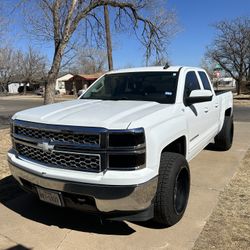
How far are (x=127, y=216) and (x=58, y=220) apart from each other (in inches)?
45.6

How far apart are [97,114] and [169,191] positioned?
A: 1092mm

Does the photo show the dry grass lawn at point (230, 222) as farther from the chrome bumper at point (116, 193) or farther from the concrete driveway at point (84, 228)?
the chrome bumper at point (116, 193)

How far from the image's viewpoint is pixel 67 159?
356 cm

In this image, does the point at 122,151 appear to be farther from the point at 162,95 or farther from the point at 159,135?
the point at 162,95

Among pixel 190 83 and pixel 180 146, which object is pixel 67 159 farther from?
pixel 190 83

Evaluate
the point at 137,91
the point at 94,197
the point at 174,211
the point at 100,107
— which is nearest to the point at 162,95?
→ the point at 137,91

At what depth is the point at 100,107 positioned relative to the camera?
4.22 m

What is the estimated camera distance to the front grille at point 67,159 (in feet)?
11.2

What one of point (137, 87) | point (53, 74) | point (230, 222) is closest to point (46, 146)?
point (137, 87)

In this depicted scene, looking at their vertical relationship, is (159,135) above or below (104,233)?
above

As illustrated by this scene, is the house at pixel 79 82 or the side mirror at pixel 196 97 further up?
the side mirror at pixel 196 97

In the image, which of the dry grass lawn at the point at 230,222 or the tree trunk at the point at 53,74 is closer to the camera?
the dry grass lawn at the point at 230,222

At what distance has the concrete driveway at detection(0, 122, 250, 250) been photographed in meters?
3.72

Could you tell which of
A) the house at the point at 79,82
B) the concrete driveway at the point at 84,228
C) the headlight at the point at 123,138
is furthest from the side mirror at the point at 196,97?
the house at the point at 79,82
